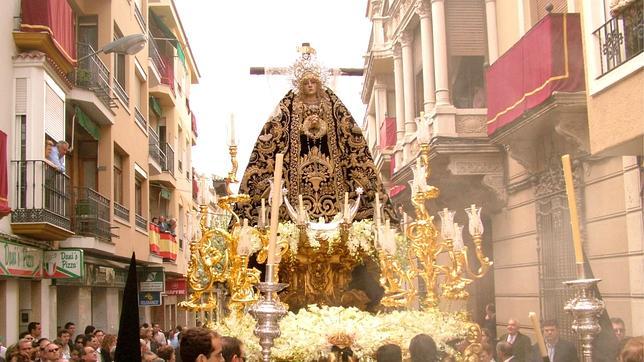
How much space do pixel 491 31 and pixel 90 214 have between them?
7860 millimetres

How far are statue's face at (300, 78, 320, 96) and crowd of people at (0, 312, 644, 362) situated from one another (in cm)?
255

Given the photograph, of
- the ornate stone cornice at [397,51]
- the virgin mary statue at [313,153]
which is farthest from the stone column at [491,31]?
the virgin mary statue at [313,153]

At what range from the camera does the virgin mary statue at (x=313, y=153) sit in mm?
8445

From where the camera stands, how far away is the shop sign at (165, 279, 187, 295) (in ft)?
96.0

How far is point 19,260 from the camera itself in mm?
13617

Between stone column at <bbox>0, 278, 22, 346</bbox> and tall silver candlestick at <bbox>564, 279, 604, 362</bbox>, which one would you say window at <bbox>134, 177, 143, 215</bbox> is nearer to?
stone column at <bbox>0, 278, 22, 346</bbox>

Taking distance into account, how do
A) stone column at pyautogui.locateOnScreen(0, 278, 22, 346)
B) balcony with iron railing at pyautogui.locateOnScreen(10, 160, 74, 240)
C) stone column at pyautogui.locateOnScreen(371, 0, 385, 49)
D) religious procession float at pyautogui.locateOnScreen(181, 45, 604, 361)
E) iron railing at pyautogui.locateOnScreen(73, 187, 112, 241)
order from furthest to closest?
stone column at pyautogui.locateOnScreen(371, 0, 385, 49) → iron railing at pyautogui.locateOnScreen(73, 187, 112, 241) → balcony with iron railing at pyautogui.locateOnScreen(10, 160, 74, 240) → stone column at pyautogui.locateOnScreen(0, 278, 22, 346) → religious procession float at pyautogui.locateOnScreen(181, 45, 604, 361)

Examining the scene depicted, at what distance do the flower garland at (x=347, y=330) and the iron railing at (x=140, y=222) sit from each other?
16441 mm

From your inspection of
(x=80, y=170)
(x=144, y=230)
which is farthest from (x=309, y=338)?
(x=144, y=230)

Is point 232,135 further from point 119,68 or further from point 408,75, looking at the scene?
point 119,68

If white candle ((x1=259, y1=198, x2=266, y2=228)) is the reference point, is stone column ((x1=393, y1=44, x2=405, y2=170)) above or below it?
above

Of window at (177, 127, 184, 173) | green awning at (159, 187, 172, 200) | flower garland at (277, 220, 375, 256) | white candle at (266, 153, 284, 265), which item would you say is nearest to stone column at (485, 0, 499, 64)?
flower garland at (277, 220, 375, 256)

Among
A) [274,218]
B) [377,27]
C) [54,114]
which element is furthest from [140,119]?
[274,218]

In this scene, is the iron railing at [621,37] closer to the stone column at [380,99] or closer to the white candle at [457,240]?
the white candle at [457,240]
